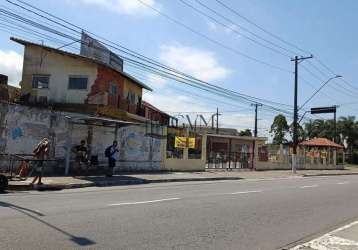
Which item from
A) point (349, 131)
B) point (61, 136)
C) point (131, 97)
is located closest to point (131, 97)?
point (131, 97)

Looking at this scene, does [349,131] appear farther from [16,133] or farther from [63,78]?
[16,133]

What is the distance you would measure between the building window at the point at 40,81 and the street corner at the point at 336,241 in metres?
24.2

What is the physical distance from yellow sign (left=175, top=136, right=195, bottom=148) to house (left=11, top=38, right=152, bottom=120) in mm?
3835

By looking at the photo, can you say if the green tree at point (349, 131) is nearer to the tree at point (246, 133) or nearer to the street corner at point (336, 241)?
the tree at point (246, 133)

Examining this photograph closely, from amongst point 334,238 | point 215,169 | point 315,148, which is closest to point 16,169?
point 334,238

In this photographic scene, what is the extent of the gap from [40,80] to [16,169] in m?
12.4

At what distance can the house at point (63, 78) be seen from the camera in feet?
101

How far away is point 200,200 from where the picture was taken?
14.6 m

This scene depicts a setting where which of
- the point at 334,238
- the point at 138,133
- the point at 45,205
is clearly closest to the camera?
the point at 334,238

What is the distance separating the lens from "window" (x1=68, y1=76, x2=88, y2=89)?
30.8 meters

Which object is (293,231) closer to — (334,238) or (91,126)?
(334,238)

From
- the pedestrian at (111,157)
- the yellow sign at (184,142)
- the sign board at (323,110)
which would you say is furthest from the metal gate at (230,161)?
the pedestrian at (111,157)

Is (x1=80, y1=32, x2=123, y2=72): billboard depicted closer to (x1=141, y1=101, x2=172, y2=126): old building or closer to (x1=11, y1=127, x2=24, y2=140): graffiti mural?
(x1=11, y1=127, x2=24, y2=140): graffiti mural

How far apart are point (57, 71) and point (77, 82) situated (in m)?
1.50
